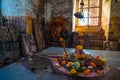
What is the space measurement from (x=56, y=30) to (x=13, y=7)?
4.58 feet

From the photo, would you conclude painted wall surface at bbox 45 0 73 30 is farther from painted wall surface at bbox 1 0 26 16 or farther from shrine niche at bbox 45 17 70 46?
painted wall surface at bbox 1 0 26 16

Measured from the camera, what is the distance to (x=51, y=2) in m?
4.41

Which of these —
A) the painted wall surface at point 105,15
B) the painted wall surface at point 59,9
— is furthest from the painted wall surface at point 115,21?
the painted wall surface at point 59,9

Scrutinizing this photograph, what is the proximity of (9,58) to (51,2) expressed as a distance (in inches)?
91.1

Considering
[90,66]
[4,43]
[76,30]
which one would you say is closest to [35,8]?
[76,30]

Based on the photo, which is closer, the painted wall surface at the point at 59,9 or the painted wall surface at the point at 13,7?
the painted wall surface at the point at 13,7

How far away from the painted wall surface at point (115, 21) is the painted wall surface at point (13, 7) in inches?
91.0

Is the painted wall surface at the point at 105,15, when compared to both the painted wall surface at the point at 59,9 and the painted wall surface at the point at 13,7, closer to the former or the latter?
the painted wall surface at the point at 59,9

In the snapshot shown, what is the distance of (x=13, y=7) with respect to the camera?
3.46 metres

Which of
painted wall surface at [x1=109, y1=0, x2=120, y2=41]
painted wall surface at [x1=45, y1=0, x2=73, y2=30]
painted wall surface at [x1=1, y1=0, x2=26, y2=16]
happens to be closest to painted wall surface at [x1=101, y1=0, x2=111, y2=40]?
painted wall surface at [x1=109, y1=0, x2=120, y2=41]

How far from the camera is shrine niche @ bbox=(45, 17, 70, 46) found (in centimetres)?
418

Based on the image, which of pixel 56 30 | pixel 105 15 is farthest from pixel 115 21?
pixel 56 30

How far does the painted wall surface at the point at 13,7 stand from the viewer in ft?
11.2

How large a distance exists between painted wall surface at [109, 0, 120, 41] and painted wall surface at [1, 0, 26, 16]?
2310 mm
